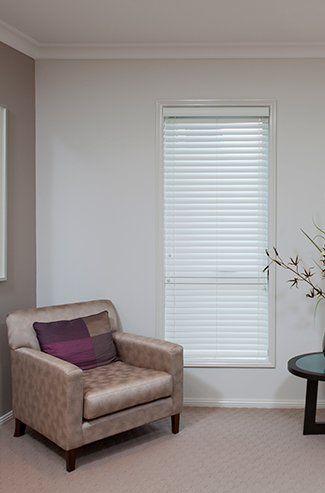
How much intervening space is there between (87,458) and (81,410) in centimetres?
39

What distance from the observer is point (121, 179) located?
388 cm

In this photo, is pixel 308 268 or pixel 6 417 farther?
pixel 308 268

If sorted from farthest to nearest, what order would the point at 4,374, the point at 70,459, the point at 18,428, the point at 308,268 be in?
the point at 308,268
the point at 4,374
the point at 18,428
the point at 70,459

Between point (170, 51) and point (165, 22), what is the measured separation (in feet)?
1.45

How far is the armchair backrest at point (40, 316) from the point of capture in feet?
10.5

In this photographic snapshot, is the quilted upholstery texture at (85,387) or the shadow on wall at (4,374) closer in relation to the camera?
the quilted upholstery texture at (85,387)

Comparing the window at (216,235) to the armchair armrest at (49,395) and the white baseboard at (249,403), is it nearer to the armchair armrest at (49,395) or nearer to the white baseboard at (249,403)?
the white baseboard at (249,403)

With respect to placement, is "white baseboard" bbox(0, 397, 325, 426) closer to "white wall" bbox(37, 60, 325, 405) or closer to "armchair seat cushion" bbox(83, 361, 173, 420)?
"white wall" bbox(37, 60, 325, 405)

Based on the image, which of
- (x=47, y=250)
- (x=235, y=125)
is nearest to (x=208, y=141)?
(x=235, y=125)

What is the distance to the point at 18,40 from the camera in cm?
360

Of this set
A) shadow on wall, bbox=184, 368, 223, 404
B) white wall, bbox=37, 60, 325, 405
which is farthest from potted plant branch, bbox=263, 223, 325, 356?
shadow on wall, bbox=184, 368, 223, 404

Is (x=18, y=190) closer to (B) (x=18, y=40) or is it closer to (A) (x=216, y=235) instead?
(B) (x=18, y=40)

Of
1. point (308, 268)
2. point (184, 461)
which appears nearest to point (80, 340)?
point (184, 461)

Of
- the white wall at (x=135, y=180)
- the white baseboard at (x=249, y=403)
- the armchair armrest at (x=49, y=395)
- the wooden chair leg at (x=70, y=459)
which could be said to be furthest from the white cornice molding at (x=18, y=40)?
the white baseboard at (x=249, y=403)
